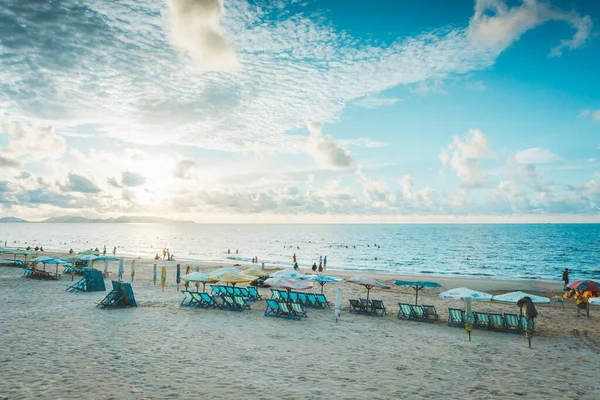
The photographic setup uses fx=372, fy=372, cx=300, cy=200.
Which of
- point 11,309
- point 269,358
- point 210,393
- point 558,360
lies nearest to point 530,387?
point 558,360

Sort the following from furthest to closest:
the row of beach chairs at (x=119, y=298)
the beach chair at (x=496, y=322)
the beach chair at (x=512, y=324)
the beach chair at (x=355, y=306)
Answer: the beach chair at (x=355, y=306) < the row of beach chairs at (x=119, y=298) < the beach chair at (x=496, y=322) < the beach chair at (x=512, y=324)

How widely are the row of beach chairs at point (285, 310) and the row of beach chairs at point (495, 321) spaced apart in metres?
6.55

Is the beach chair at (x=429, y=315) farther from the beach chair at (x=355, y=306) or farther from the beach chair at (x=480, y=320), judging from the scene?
the beach chair at (x=355, y=306)

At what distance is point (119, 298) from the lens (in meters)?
17.0

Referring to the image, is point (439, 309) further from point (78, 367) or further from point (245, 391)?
point (78, 367)

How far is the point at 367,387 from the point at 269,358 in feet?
10.2

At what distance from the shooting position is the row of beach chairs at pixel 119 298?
55.5 ft

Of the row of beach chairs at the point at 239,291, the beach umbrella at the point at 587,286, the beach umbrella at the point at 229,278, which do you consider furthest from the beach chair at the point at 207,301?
the beach umbrella at the point at 587,286

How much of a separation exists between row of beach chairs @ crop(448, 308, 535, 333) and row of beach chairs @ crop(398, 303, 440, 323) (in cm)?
89

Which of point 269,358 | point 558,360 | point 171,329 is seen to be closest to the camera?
point 269,358

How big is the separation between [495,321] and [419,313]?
3121 mm

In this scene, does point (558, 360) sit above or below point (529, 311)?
below

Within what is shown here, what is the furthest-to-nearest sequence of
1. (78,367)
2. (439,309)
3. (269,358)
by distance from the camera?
1. (439,309)
2. (269,358)
3. (78,367)

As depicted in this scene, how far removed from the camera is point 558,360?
11.6 meters
